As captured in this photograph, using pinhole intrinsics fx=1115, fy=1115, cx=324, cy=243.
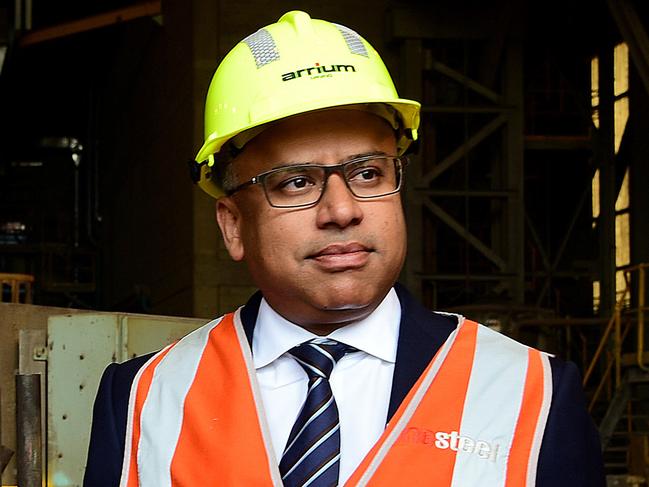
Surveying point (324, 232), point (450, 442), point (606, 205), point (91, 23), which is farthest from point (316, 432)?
point (606, 205)

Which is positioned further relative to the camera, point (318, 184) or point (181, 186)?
point (181, 186)

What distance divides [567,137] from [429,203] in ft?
13.3

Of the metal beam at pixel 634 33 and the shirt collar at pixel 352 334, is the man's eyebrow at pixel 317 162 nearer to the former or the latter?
the shirt collar at pixel 352 334

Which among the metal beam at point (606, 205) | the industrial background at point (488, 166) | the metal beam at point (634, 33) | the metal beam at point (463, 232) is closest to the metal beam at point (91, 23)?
the industrial background at point (488, 166)

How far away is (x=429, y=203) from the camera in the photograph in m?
13.3

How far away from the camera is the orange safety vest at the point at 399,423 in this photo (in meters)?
2.05

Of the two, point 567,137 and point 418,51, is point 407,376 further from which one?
point 567,137

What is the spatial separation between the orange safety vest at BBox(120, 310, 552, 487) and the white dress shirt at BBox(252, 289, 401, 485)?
2.2 inches

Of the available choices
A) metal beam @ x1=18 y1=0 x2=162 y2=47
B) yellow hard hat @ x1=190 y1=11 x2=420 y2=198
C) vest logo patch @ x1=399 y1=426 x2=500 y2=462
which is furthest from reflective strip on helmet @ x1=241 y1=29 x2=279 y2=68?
metal beam @ x1=18 y1=0 x2=162 y2=47

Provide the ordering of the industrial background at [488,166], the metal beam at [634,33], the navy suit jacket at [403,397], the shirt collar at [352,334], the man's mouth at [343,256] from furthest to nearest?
the industrial background at [488,166] → the metal beam at [634,33] → the shirt collar at [352,334] → the man's mouth at [343,256] → the navy suit jacket at [403,397]

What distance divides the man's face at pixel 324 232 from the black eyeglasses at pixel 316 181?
0.05ft

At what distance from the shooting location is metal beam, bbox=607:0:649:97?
11086 mm

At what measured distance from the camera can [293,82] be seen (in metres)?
2.25

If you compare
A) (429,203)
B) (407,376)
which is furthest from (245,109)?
(429,203)
